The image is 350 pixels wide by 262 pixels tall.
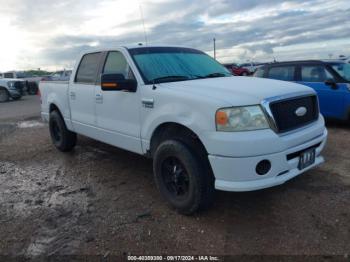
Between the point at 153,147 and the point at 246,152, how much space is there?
130 cm

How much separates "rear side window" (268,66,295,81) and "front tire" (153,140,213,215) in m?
5.33

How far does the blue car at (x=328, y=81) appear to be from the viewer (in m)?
7.36

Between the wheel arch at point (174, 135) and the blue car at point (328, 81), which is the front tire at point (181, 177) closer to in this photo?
the wheel arch at point (174, 135)

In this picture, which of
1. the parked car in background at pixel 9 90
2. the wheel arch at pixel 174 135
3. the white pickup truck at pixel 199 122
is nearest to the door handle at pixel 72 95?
the white pickup truck at pixel 199 122

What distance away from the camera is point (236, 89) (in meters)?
3.65

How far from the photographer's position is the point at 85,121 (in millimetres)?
5531

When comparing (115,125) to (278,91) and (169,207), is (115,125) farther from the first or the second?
(278,91)

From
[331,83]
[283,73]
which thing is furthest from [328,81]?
[283,73]

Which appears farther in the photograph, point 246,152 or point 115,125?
point 115,125

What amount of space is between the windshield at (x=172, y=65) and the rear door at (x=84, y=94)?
974mm

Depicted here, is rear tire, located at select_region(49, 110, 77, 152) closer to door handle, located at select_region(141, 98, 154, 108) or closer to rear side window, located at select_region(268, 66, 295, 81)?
door handle, located at select_region(141, 98, 154, 108)

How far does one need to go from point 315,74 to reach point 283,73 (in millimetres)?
789

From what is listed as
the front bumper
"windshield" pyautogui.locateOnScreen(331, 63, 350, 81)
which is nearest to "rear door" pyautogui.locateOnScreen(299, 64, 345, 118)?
"windshield" pyautogui.locateOnScreen(331, 63, 350, 81)

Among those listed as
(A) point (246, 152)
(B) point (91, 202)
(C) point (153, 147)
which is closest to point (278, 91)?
(A) point (246, 152)
